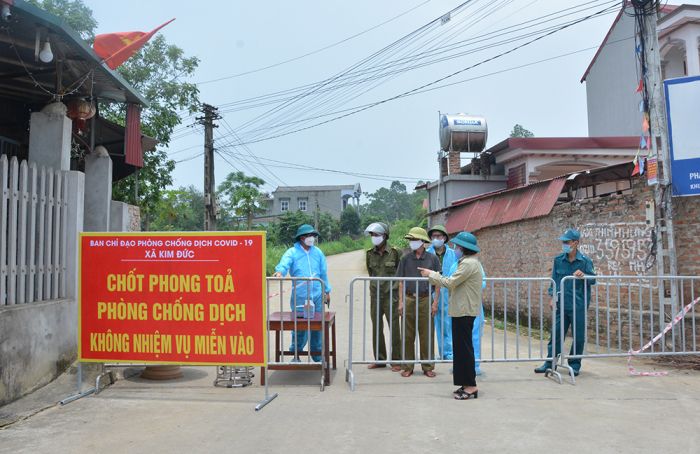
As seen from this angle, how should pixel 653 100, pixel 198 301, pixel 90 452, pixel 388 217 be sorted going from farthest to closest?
pixel 388 217
pixel 653 100
pixel 198 301
pixel 90 452

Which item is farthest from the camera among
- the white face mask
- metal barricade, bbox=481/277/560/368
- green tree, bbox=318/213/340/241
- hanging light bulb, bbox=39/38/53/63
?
green tree, bbox=318/213/340/241

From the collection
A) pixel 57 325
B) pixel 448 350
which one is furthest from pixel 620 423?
pixel 57 325

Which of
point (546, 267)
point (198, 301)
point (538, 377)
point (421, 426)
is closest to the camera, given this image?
point (421, 426)

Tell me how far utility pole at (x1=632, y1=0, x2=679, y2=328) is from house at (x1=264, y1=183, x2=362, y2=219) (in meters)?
57.9

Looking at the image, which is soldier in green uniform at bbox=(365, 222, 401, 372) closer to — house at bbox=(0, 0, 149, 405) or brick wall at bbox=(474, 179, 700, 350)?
brick wall at bbox=(474, 179, 700, 350)

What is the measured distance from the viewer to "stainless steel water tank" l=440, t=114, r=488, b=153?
1705 cm

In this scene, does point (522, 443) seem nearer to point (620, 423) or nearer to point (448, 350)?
point (620, 423)

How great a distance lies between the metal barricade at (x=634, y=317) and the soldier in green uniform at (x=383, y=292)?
1.85 m

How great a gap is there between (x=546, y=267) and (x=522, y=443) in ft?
21.9

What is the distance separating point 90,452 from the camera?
365 centimetres

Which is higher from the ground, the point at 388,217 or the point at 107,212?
the point at 388,217

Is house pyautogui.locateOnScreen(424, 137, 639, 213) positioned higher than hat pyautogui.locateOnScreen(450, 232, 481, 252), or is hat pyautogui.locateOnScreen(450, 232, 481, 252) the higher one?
house pyautogui.locateOnScreen(424, 137, 639, 213)

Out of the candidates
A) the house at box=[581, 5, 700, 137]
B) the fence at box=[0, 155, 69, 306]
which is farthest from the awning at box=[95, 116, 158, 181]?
the house at box=[581, 5, 700, 137]

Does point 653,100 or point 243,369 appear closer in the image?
point 243,369
